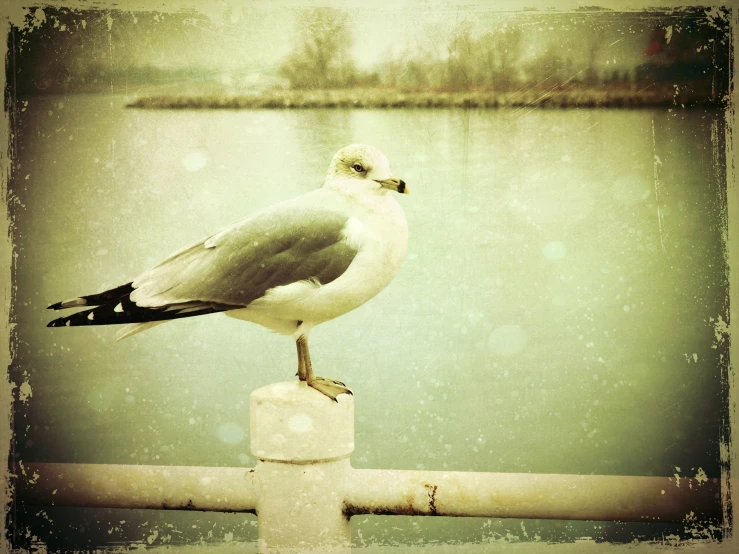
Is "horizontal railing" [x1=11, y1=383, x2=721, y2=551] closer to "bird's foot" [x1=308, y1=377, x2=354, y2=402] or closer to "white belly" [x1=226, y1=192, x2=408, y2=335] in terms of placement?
"bird's foot" [x1=308, y1=377, x2=354, y2=402]

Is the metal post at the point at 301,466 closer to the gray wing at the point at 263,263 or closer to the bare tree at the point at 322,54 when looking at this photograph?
the gray wing at the point at 263,263

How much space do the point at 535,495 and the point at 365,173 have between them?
0.59m

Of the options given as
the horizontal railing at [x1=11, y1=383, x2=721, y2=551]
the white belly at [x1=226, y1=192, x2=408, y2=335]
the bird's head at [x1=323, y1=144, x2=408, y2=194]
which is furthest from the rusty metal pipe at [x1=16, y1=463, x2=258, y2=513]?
the bird's head at [x1=323, y1=144, x2=408, y2=194]

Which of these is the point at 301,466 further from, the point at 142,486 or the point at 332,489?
the point at 142,486

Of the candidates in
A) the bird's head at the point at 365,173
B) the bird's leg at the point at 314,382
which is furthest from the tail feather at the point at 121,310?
the bird's head at the point at 365,173

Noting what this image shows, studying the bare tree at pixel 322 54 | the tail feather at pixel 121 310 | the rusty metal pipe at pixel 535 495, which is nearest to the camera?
the rusty metal pipe at pixel 535 495

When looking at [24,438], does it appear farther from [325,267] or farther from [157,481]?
[325,267]

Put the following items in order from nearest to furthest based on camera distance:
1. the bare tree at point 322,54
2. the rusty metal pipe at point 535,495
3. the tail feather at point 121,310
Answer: the rusty metal pipe at point 535,495 → the tail feather at point 121,310 → the bare tree at point 322,54

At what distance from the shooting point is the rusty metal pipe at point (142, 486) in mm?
1104

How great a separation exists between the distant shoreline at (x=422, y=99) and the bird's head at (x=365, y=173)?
607 mm

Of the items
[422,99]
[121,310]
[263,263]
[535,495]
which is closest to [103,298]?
[121,310]

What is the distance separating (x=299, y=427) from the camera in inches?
41.7

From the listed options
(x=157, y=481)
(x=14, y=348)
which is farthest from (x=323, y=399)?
(x=14, y=348)

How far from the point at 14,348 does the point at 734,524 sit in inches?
65.8
